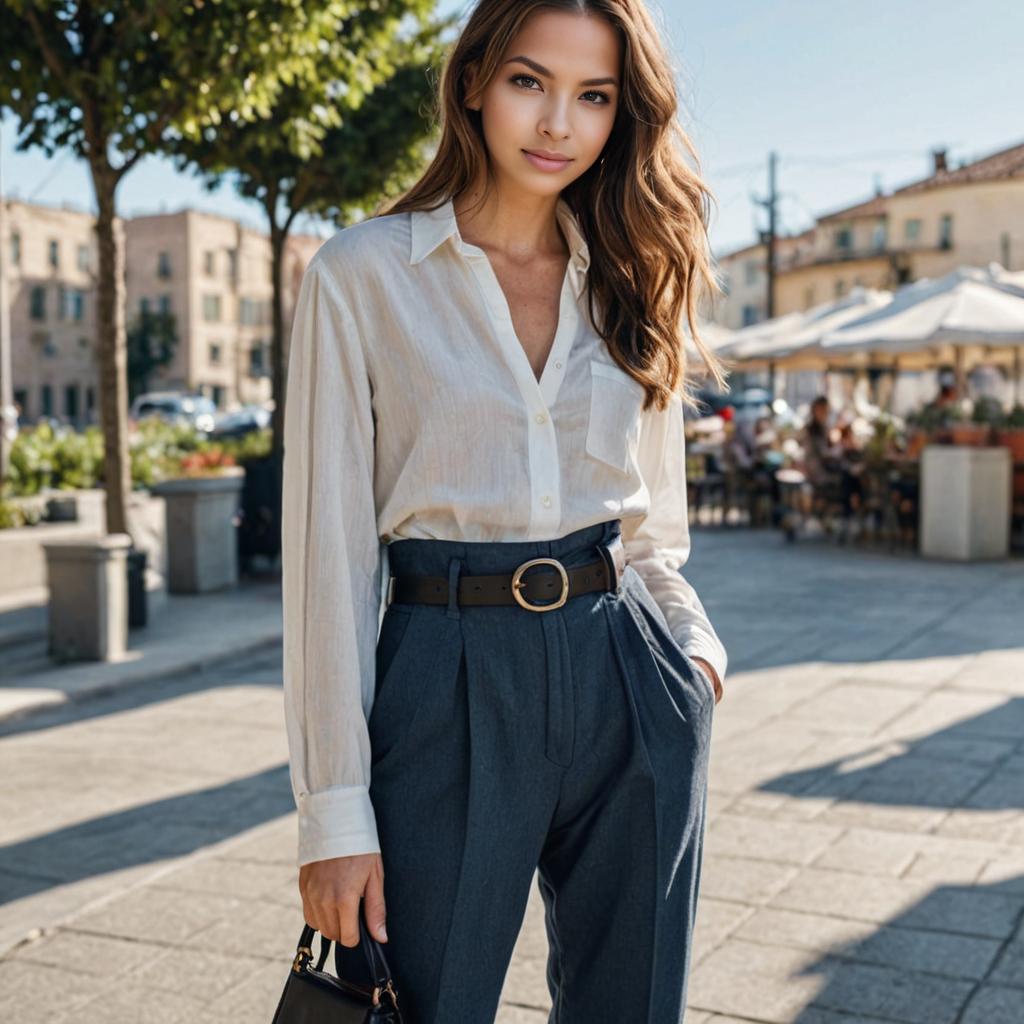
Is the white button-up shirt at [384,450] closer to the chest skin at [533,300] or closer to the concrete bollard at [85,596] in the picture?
the chest skin at [533,300]

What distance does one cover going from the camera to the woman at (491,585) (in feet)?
5.54

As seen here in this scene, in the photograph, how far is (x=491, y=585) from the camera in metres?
1.73

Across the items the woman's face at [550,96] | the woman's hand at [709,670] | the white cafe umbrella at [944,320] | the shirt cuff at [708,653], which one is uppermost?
the white cafe umbrella at [944,320]

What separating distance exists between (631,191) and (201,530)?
31.1ft

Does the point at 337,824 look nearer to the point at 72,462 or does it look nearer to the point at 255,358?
the point at 72,462

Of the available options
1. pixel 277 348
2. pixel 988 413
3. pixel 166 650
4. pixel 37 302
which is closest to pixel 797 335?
pixel 988 413

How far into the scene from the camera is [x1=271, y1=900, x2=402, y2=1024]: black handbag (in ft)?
5.20

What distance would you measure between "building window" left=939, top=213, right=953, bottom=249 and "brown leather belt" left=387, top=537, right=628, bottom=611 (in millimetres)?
67111

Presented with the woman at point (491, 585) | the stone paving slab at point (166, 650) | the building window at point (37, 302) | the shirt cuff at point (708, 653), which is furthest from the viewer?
the building window at point (37, 302)

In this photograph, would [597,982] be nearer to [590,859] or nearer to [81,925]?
[590,859]

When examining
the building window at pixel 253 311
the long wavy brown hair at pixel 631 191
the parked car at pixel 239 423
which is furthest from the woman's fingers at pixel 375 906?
the building window at pixel 253 311

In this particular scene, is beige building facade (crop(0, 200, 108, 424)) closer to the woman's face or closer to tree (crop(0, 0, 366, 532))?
tree (crop(0, 0, 366, 532))

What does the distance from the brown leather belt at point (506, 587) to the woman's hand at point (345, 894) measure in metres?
0.32

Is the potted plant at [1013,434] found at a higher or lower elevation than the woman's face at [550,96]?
lower
